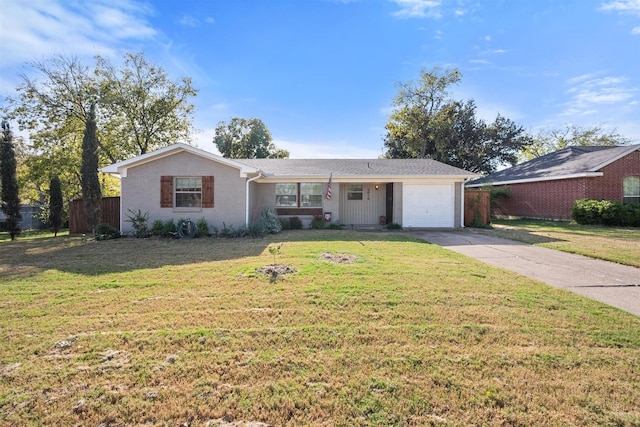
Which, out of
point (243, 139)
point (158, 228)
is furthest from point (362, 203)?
point (243, 139)

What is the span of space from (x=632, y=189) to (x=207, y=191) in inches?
889

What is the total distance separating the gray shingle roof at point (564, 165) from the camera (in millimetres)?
16297

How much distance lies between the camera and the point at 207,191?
38.3ft

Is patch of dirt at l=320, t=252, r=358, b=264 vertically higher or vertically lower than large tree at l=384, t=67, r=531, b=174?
lower

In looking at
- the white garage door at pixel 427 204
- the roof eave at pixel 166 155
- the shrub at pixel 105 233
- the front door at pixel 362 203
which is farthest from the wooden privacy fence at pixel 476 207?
the shrub at pixel 105 233

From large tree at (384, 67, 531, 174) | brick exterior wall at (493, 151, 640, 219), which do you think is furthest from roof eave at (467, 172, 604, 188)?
large tree at (384, 67, 531, 174)

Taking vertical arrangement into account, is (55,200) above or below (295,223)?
above

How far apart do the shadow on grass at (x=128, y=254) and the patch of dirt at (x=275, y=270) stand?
1.65m

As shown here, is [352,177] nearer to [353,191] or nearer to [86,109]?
[353,191]

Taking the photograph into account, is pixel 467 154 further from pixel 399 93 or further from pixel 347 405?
pixel 347 405

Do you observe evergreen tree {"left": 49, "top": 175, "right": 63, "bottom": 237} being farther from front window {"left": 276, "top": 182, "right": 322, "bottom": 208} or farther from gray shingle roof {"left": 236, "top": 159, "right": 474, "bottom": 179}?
front window {"left": 276, "top": 182, "right": 322, "bottom": 208}

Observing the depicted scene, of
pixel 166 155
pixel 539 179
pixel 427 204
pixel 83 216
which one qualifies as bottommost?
pixel 83 216

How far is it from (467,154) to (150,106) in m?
28.3

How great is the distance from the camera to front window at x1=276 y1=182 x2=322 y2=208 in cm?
1425
